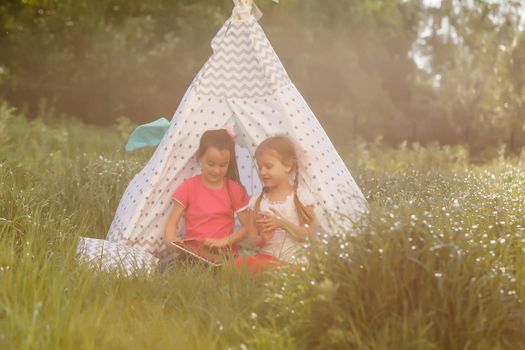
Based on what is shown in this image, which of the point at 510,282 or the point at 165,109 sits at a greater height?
the point at 165,109

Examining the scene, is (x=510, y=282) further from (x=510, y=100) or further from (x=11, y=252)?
(x=510, y=100)

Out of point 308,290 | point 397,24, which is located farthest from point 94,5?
point 308,290

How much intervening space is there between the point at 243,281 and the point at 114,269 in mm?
791

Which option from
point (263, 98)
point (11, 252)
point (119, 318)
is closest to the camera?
point (119, 318)

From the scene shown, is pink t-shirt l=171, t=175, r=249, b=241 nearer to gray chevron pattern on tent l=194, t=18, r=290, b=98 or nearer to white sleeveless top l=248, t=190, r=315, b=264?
white sleeveless top l=248, t=190, r=315, b=264

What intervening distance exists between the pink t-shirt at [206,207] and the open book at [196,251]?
11 cm

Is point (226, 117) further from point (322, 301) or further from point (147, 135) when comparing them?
point (322, 301)

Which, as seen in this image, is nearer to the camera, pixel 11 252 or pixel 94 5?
pixel 11 252

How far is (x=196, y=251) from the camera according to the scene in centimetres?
568

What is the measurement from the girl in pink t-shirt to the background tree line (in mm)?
11571

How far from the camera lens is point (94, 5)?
18.4 metres

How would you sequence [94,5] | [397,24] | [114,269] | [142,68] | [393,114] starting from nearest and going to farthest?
[114,269] < [94,5] < [142,68] < [393,114] < [397,24]

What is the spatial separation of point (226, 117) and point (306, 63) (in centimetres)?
1508

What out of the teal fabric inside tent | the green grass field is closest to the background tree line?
the teal fabric inside tent
